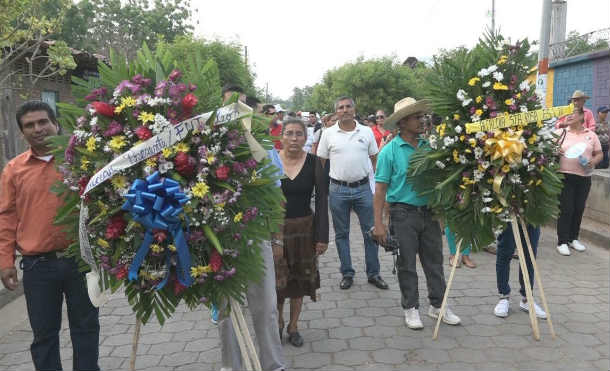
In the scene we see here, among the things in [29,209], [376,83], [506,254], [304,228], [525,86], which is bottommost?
[506,254]

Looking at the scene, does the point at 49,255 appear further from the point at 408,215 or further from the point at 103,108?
the point at 408,215

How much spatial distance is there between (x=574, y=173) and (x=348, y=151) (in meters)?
3.36

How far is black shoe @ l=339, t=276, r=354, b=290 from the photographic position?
19.1ft

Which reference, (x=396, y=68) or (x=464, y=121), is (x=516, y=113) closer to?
(x=464, y=121)

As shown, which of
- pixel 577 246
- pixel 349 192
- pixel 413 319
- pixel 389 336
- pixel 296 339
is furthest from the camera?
pixel 577 246

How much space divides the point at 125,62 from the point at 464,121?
271cm

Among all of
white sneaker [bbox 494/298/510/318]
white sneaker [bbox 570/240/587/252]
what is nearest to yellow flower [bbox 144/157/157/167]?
white sneaker [bbox 494/298/510/318]

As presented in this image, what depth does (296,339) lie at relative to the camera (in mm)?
4352

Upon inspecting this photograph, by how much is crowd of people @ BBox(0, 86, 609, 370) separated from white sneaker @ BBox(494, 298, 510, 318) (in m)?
0.01

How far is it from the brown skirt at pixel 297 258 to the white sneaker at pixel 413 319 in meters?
0.94

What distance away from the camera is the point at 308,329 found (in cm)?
470

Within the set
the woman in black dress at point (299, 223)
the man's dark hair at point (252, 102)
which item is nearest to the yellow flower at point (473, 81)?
the woman in black dress at point (299, 223)

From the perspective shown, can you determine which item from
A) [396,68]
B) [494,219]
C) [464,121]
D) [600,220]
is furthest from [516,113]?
[396,68]

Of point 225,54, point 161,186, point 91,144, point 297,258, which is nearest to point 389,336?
point 297,258
